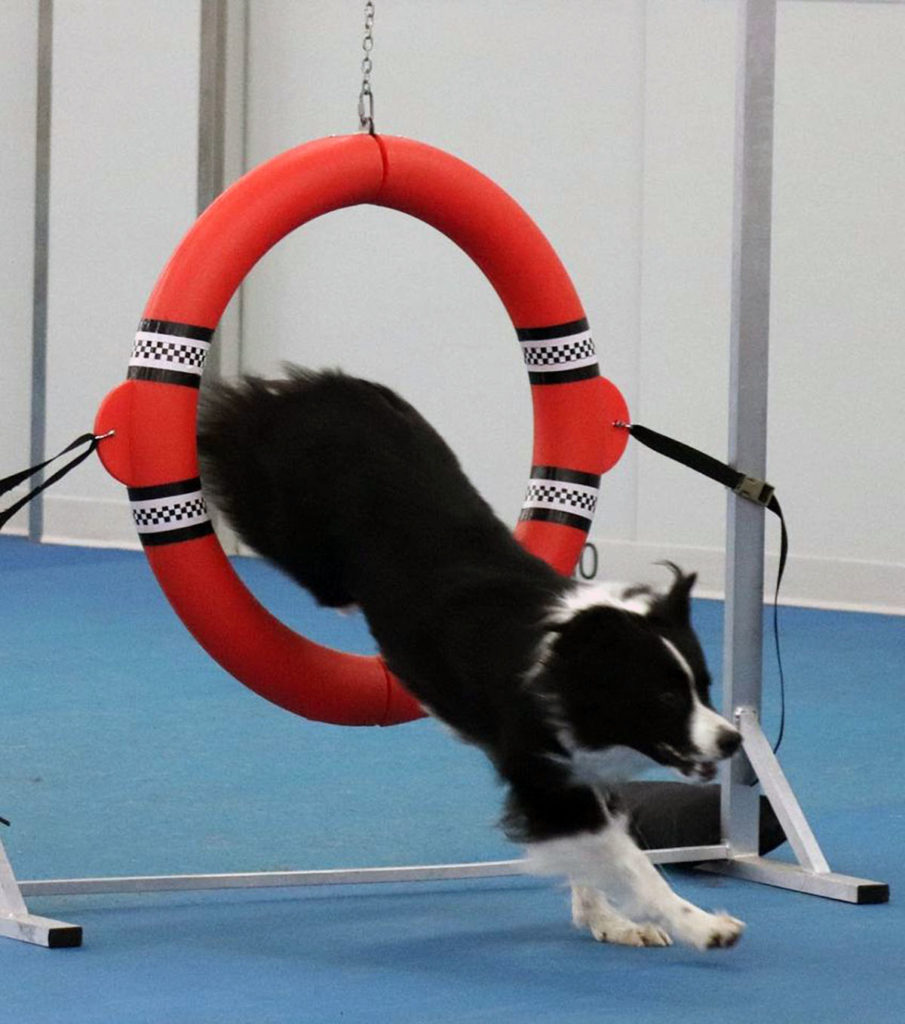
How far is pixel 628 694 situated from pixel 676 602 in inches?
7.8

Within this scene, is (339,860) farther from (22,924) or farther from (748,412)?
(748,412)

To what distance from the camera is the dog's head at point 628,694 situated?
9.72 feet

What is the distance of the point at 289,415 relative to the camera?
363 centimetres

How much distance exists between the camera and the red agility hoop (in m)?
3.53

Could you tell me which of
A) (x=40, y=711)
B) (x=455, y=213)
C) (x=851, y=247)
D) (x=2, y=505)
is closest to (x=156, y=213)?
(x=2, y=505)

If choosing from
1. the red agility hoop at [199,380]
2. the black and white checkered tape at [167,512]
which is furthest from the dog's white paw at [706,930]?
the black and white checkered tape at [167,512]

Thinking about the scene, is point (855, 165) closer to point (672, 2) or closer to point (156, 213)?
point (672, 2)

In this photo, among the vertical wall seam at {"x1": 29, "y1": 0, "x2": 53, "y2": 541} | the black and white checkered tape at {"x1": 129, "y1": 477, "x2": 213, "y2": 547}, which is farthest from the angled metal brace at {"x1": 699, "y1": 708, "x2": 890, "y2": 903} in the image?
the vertical wall seam at {"x1": 29, "y1": 0, "x2": 53, "y2": 541}

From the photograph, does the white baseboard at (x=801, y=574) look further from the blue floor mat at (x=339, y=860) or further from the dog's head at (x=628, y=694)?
the dog's head at (x=628, y=694)

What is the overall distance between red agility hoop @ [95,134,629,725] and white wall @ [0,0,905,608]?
3776mm

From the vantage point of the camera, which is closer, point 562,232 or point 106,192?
point 562,232

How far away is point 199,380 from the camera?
3586mm

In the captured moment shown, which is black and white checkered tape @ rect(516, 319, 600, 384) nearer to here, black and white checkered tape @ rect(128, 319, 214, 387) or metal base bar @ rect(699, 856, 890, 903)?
black and white checkered tape @ rect(128, 319, 214, 387)

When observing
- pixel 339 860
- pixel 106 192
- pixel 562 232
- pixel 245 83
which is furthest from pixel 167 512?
pixel 106 192
